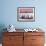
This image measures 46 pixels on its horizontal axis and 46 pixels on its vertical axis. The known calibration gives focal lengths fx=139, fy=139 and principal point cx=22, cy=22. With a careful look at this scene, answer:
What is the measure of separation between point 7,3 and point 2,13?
36 cm

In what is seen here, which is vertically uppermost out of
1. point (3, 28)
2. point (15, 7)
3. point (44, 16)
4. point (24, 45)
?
point (15, 7)

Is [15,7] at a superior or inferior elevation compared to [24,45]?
superior

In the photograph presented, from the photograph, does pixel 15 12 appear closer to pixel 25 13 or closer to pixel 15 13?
pixel 15 13

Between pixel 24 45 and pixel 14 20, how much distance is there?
2.98 ft

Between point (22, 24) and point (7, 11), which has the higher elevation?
point (7, 11)

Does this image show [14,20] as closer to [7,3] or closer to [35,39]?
[7,3]

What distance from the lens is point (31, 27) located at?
4.48 metres

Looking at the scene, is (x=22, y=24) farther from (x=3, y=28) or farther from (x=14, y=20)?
(x=3, y=28)

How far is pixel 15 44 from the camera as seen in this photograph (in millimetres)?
4000

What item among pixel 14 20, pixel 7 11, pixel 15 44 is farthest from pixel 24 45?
pixel 7 11

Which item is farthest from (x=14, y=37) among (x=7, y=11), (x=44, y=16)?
(x=44, y=16)

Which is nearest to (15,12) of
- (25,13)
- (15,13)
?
(15,13)

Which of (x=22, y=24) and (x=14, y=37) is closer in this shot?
(x=14, y=37)

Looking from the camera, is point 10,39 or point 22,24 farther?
point 22,24
